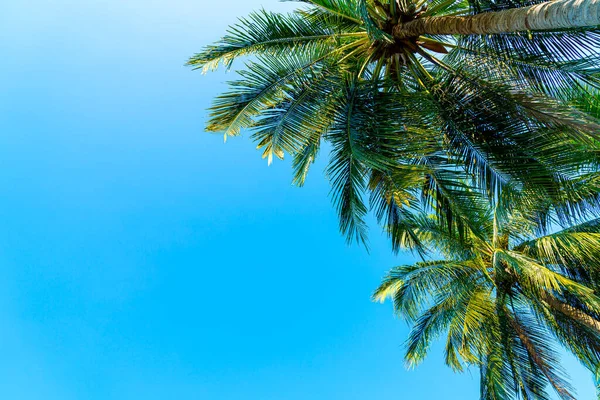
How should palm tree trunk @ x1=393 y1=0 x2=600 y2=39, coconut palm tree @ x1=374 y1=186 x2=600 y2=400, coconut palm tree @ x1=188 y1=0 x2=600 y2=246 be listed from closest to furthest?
palm tree trunk @ x1=393 y1=0 x2=600 y2=39 → coconut palm tree @ x1=188 y1=0 x2=600 y2=246 → coconut palm tree @ x1=374 y1=186 x2=600 y2=400

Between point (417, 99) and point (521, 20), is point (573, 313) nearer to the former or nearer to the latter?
point (417, 99)

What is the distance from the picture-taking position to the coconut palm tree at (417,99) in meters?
4.83

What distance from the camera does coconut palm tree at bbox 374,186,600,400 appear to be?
22.3 ft

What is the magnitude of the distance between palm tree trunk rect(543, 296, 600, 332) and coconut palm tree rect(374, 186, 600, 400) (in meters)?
0.02

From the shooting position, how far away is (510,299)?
8297mm

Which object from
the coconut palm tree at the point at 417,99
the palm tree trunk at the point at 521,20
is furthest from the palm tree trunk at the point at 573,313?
the palm tree trunk at the point at 521,20

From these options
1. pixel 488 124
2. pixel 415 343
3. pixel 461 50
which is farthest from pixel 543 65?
pixel 415 343

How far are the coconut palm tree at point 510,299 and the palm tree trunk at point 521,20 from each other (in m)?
2.86

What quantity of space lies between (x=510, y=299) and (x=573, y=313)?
3.92ft

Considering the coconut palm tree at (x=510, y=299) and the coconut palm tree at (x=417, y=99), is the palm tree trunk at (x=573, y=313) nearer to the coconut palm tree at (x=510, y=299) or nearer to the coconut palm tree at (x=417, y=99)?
the coconut palm tree at (x=510, y=299)

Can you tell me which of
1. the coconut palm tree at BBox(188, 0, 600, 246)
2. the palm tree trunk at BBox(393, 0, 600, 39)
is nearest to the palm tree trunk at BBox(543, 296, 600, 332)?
the coconut palm tree at BBox(188, 0, 600, 246)

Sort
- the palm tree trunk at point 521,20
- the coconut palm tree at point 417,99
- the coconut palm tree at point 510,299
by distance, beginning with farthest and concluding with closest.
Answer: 1. the coconut palm tree at point 510,299
2. the coconut palm tree at point 417,99
3. the palm tree trunk at point 521,20

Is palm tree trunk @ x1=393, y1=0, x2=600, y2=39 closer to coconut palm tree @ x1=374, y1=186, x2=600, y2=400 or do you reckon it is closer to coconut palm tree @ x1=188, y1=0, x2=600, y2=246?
coconut palm tree @ x1=188, y1=0, x2=600, y2=246

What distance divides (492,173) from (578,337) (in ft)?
14.2
